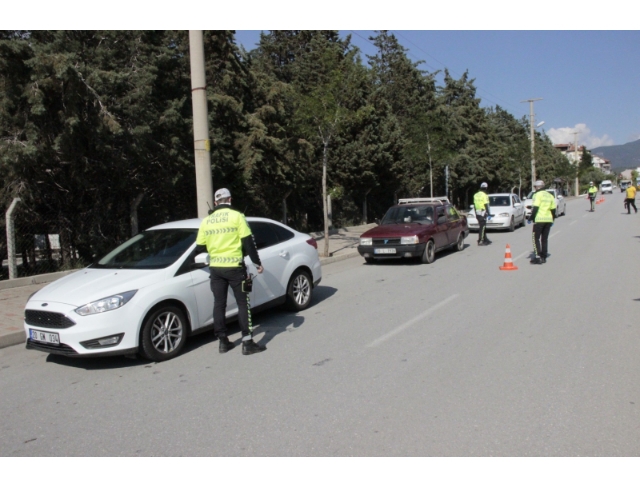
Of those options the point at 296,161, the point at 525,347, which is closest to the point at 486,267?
the point at 525,347

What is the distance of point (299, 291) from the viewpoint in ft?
27.8

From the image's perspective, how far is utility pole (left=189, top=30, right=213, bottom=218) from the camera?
1011cm

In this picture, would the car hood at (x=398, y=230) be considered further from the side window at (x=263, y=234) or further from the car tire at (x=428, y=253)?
the side window at (x=263, y=234)

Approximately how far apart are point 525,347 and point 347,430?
9.45ft

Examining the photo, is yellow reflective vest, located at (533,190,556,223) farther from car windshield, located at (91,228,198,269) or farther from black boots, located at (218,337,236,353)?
black boots, located at (218,337,236,353)

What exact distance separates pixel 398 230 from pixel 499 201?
461 inches

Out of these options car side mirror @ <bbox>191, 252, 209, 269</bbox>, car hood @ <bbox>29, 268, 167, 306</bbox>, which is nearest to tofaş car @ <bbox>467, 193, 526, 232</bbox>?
car side mirror @ <bbox>191, 252, 209, 269</bbox>

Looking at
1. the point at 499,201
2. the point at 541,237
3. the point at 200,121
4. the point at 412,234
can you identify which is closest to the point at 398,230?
the point at 412,234

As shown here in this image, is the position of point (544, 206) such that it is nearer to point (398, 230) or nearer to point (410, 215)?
point (410, 215)

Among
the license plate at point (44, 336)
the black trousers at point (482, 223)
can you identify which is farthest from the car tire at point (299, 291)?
the black trousers at point (482, 223)

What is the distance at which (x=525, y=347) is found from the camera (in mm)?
6047

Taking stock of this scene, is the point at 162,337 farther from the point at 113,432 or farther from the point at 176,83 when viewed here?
the point at 176,83

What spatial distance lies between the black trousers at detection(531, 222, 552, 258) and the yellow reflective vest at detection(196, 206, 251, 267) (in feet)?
28.2

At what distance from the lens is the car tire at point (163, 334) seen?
5.93 m
